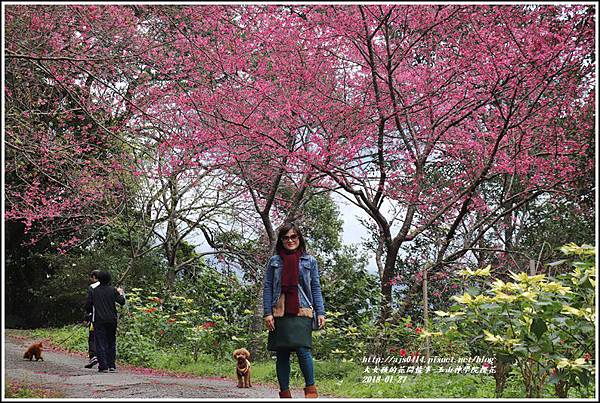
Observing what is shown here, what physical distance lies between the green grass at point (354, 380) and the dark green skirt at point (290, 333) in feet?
6.06

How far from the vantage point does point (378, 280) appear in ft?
39.9

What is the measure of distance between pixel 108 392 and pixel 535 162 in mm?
6038

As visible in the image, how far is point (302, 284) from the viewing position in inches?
203

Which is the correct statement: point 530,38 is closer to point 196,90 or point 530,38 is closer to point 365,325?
point 365,325

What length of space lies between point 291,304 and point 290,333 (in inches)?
8.3

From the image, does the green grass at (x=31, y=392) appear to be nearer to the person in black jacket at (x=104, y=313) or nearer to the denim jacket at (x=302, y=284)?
the person in black jacket at (x=104, y=313)

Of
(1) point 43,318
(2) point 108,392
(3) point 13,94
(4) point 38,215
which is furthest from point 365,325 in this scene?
(1) point 43,318

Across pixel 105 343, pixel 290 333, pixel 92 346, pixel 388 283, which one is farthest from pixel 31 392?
pixel 388 283

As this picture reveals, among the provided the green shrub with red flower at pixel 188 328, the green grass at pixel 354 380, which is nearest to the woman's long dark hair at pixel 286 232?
the green grass at pixel 354 380

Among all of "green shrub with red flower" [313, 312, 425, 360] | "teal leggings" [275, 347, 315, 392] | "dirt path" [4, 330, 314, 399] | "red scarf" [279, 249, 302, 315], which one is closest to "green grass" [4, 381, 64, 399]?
"dirt path" [4, 330, 314, 399]

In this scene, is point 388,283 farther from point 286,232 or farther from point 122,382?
point 286,232

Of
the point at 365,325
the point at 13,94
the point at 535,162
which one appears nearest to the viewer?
the point at 365,325

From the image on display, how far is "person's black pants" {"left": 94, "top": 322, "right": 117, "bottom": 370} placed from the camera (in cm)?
849

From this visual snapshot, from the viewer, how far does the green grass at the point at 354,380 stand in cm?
621
